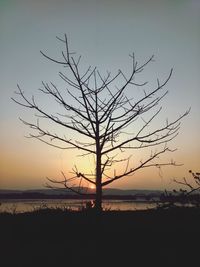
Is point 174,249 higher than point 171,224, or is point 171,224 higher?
point 171,224

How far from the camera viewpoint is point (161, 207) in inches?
345

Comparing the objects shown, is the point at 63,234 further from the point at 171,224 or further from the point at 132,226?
the point at 171,224

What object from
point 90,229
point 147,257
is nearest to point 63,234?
point 90,229

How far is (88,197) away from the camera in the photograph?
8125 mm

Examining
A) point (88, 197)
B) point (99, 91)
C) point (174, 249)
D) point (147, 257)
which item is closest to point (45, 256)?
point (147, 257)

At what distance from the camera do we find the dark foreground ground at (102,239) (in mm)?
5668

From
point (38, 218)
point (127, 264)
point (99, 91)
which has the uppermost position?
point (99, 91)

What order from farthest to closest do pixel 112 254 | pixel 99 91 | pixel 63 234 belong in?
pixel 99 91, pixel 63 234, pixel 112 254

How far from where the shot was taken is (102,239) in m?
6.47

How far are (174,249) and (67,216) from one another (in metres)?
2.63

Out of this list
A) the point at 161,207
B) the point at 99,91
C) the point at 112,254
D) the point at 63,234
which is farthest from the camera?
the point at 161,207

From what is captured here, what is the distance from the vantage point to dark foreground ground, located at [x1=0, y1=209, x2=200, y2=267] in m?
5.67

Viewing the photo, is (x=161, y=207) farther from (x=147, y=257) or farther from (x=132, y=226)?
(x=147, y=257)

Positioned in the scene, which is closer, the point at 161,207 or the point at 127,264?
the point at 127,264
